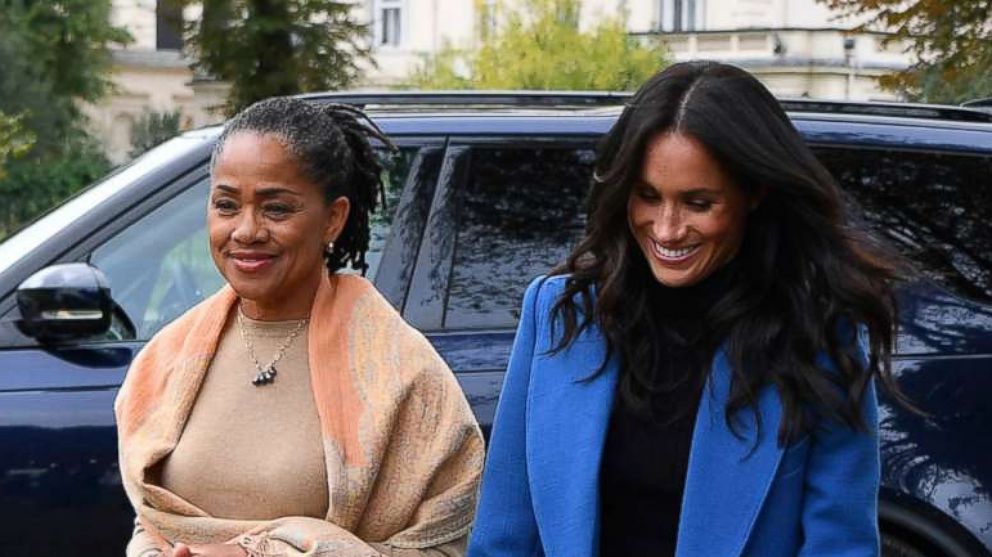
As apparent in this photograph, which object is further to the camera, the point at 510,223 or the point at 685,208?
the point at 510,223

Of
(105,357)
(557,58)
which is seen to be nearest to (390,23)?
(557,58)

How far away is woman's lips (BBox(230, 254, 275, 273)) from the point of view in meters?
3.16

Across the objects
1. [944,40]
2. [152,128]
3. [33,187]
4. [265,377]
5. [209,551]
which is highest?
[944,40]

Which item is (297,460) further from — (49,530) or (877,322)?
(49,530)

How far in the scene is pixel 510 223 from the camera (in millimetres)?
5141

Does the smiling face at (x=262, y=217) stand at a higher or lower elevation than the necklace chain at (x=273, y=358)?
higher

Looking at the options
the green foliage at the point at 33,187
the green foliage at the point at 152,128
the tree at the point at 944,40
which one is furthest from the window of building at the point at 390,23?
the tree at the point at 944,40

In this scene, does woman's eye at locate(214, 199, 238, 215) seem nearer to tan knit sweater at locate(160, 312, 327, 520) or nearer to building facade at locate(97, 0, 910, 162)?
tan knit sweater at locate(160, 312, 327, 520)

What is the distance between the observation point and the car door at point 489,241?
500 cm

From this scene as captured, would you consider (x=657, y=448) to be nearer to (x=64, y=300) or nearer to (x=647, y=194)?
(x=647, y=194)

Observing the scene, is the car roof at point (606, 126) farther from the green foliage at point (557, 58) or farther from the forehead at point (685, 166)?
the green foliage at point (557, 58)

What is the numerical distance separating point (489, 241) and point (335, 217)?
6.11ft

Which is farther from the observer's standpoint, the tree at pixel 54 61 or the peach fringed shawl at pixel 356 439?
the tree at pixel 54 61

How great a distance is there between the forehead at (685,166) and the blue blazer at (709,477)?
28 centimetres
